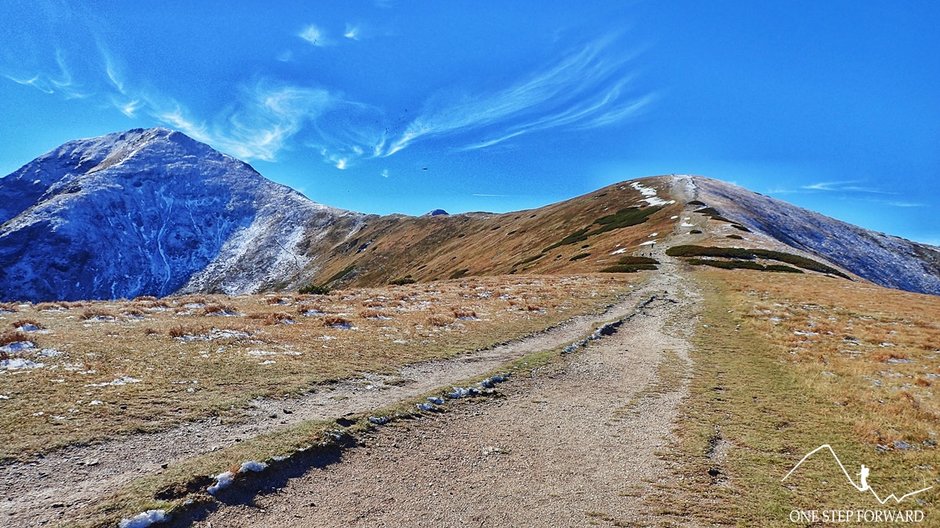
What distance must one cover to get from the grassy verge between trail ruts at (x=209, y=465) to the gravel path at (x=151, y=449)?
38cm

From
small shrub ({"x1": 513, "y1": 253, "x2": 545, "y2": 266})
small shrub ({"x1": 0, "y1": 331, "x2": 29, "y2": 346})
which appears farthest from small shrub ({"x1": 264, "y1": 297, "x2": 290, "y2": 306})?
small shrub ({"x1": 513, "y1": 253, "x2": 545, "y2": 266})

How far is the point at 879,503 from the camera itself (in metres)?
9.53

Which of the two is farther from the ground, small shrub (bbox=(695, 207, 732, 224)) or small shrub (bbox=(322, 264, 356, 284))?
small shrub (bbox=(695, 207, 732, 224))

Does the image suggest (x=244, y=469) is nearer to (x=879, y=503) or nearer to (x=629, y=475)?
(x=629, y=475)

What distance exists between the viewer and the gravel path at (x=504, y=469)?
8547 millimetres

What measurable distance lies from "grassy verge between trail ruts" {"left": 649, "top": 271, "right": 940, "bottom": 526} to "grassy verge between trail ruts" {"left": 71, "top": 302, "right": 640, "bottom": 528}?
7.50 meters

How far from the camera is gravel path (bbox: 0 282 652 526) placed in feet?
25.3

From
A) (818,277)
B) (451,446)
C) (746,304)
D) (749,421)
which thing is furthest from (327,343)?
(818,277)

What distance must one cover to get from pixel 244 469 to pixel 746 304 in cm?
3820

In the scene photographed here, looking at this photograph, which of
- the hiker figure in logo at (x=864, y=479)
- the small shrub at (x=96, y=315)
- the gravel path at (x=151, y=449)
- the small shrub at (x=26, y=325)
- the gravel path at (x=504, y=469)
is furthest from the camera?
the small shrub at (x=96, y=315)

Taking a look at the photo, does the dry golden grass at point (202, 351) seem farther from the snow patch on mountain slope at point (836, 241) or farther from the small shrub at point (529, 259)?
the snow patch on mountain slope at point (836, 241)

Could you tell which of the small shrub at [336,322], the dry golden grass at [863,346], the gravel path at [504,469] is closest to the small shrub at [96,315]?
the small shrub at [336,322]

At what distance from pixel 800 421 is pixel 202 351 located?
70.4 feet

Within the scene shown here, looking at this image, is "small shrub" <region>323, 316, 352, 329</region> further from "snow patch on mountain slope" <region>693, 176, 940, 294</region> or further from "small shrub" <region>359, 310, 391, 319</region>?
"snow patch on mountain slope" <region>693, 176, 940, 294</region>
